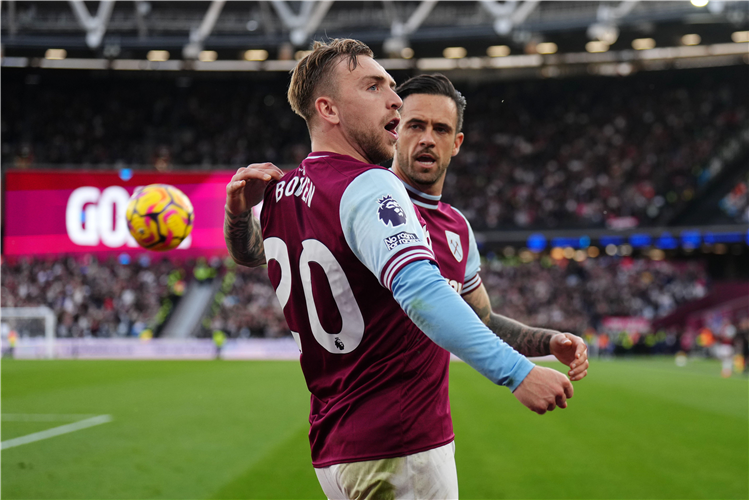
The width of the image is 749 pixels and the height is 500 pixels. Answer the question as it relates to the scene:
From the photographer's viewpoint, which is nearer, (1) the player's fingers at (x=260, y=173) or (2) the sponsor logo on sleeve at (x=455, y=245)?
(1) the player's fingers at (x=260, y=173)

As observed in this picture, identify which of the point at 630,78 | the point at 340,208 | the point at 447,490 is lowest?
the point at 447,490

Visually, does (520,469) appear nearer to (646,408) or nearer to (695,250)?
(646,408)

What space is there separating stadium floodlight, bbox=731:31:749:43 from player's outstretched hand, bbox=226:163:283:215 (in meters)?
34.1

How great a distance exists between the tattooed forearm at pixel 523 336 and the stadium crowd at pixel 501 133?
105 feet

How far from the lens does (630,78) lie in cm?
3841

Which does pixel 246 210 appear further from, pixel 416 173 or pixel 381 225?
pixel 381 225

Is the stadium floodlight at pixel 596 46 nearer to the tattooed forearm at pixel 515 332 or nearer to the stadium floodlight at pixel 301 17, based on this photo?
the stadium floodlight at pixel 301 17

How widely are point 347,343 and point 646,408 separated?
464 inches

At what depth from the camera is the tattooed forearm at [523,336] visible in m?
2.67

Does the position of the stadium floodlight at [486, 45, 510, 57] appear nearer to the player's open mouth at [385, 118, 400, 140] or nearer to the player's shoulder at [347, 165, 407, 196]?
the player's open mouth at [385, 118, 400, 140]

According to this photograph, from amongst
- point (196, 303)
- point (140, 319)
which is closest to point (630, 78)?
point (196, 303)

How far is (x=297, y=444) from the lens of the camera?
8.62 metres

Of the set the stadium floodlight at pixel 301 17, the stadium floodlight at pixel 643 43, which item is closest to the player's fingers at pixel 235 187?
the stadium floodlight at pixel 301 17

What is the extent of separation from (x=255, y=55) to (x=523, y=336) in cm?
3334
